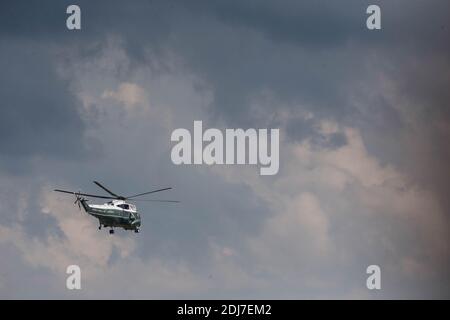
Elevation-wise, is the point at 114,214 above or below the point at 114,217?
above

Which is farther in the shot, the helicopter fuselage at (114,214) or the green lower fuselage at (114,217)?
the green lower fuselage at (114,217)

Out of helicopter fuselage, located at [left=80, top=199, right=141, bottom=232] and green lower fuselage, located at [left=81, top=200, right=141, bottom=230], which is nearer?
helicopter fuselage, located at [left=80, top=199, right=141, bottom=232]

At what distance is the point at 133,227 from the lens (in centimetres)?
19925
